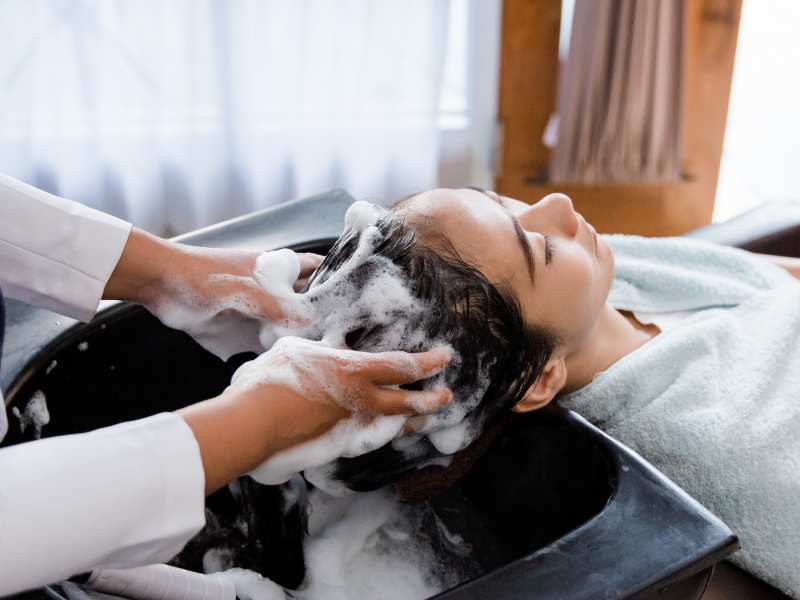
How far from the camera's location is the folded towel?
0.88m

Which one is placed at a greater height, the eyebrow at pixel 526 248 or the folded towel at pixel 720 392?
the eyebrow at pixel 526 248

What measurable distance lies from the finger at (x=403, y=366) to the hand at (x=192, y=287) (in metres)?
0.17

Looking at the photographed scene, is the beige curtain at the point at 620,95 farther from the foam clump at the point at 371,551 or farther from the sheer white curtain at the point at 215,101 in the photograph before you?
the foam clump at the point at 371,551

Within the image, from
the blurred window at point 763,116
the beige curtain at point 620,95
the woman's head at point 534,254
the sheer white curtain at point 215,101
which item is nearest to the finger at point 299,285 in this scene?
the woman's head at point 534,254

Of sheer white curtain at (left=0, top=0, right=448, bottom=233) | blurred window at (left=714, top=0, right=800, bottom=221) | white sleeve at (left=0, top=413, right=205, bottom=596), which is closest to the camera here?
white sleeve at (left=0, top=413, right=205, bottom=596)

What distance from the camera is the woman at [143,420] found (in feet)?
1.76

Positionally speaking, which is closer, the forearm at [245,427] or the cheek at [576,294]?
the forearm at [245,427]

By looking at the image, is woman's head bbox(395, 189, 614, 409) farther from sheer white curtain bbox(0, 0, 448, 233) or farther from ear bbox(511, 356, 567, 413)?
sheer white curtain bbox(0, 0, 448, 233)

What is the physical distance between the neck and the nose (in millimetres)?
145

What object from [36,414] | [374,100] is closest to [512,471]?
[36,414]

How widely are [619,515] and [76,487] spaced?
0.46 meters

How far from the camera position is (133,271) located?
0.88 metres

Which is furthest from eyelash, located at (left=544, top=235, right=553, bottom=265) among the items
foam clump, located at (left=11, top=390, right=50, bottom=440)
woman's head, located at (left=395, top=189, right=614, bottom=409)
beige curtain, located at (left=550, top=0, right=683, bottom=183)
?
beige curtain, located at (left=550, top=0, right=683, bottom=183)

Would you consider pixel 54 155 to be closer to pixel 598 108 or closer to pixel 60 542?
pixel 598 108
